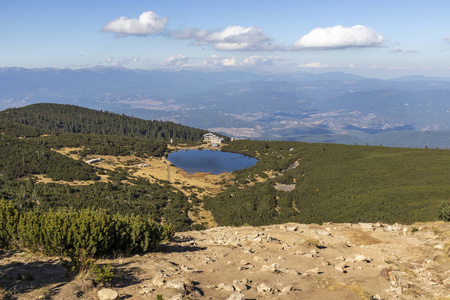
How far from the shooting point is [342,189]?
40.9 metres

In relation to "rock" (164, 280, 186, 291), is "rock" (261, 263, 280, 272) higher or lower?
lower

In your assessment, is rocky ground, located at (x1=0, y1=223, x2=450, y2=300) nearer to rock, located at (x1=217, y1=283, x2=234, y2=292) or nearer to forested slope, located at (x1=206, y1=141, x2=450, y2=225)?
rock, located at (x1=217, y1=283, x2=234, y2=292)

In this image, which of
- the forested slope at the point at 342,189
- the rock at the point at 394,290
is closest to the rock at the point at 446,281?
the rock at the point at 394,290

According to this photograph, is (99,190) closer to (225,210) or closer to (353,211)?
(225,210)

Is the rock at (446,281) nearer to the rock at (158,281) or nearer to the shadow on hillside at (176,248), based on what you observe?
the shadow on hillside at (176,248)

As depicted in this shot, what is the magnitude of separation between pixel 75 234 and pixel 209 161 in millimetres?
58774

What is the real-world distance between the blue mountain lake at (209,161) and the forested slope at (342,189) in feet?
19.4

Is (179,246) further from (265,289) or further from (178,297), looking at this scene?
(178,297)

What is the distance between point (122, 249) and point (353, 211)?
27749 mm

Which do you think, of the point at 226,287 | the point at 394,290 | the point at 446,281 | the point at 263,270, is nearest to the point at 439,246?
the point at 446,281

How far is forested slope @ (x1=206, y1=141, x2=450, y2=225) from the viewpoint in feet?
102

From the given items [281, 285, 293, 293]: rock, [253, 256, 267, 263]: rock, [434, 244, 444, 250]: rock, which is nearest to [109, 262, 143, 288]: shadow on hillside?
[281, 285, 293, 293]: rock

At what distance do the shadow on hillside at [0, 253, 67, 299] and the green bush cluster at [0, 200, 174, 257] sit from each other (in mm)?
501

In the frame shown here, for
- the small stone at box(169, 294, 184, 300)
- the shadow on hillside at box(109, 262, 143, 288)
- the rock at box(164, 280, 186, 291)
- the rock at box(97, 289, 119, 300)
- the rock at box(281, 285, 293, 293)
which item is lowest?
the rock at box(281, 285, 293, 293)
